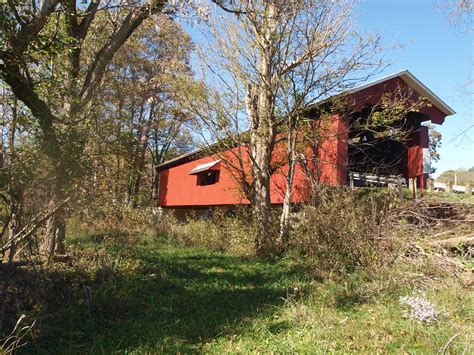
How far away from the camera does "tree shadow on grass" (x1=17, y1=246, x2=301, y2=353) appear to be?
4508 mm

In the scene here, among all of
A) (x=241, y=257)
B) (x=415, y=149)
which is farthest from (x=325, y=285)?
(x=415, y=149)

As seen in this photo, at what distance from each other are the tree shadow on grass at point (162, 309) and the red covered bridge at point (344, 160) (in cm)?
420

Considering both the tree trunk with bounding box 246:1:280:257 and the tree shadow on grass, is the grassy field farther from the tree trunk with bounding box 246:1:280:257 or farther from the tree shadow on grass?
the tree trunk with bounding box 246:1:280:257

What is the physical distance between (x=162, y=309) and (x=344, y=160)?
8.86 meters

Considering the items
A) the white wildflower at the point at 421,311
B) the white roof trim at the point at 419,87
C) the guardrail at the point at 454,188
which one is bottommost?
the white wildflower at the point at 421,311

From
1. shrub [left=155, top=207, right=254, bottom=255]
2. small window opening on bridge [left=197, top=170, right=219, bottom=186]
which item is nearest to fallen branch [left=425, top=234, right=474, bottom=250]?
shrub [left=155, top=207, right=254, bottom=255]

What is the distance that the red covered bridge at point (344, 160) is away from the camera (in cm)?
1282

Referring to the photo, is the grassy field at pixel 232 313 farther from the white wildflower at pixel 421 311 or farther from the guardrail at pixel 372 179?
the guardrail at pixel 372 179

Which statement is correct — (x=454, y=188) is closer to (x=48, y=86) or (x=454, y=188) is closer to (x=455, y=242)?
(x=455, y=242)

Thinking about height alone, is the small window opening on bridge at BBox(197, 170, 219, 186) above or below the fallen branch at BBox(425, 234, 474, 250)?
above

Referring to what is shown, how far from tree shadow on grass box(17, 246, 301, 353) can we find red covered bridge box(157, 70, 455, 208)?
4.20 metres

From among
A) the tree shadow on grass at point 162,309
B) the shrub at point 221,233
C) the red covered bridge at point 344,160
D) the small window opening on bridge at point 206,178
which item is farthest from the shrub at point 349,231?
the small window opening on bridge at point 206,178

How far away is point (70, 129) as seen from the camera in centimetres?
533

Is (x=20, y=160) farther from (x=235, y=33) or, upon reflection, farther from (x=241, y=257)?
(x=235, y=33)
